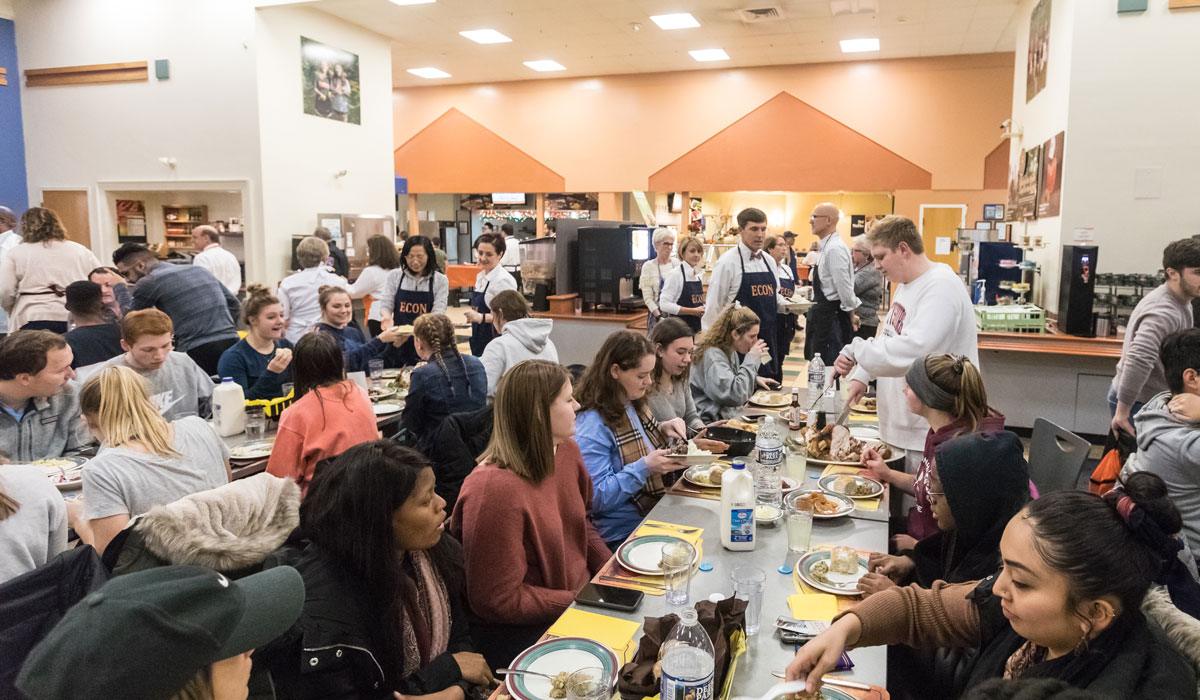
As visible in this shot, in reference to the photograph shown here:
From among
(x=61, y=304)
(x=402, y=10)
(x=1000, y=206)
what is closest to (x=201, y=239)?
(x=61, y=304)

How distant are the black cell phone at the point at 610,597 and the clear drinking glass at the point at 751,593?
297 mm

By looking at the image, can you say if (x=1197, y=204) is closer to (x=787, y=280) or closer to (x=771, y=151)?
(x=787, y=280)

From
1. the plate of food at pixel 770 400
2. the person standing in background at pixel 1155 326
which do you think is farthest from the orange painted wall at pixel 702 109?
the plate of food at pixel 770 400

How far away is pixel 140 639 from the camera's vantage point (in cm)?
96

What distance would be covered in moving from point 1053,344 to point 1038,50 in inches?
141

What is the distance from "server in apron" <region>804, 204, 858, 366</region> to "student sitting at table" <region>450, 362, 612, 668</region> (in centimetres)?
489

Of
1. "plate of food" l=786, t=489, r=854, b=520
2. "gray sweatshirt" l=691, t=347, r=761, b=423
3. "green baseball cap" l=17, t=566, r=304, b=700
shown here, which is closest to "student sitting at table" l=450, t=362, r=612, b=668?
"plate of food" l=786, t=489, r=854, b=520

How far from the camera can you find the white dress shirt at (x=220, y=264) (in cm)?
754

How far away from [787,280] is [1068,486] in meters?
5.57

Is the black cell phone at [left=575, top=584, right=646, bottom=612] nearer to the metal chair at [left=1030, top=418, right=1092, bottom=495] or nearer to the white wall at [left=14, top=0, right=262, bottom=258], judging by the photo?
the metal chair at [left=1030, top=418, right=1092, bottom=495]

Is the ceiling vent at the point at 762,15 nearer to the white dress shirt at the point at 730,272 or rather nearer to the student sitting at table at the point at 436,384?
the white dress shirt at the point at 730,272

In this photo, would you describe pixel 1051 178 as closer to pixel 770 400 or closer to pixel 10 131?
pixel 770 400

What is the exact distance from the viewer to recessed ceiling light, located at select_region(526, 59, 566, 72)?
12867 mm

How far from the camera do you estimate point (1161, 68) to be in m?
6.20
